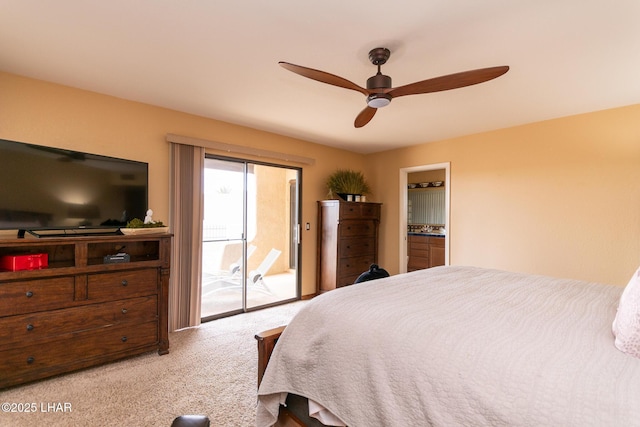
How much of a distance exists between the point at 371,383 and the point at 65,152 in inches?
111

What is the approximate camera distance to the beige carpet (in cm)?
179

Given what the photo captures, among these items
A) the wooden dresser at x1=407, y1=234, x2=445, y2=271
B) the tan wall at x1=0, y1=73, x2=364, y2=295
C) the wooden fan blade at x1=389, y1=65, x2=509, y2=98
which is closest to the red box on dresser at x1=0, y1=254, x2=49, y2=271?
the tan wall at x1=0, y1=73, x2=364, y2=295

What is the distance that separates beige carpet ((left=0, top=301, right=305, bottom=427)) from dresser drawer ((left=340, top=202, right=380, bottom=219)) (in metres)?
2.23

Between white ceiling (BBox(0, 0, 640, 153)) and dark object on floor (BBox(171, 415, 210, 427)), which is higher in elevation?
white ceiling (BBox(0, 0, 640, 153))

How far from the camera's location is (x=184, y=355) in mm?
2607

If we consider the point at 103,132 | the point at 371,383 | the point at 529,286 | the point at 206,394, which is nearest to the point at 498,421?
the point at 371,383

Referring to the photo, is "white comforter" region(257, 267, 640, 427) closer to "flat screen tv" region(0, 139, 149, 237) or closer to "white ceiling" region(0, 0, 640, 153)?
"white ceiling" region(0, 0, 640, 153)

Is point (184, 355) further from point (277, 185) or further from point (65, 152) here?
point (277, 185)

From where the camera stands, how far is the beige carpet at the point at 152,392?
1.79 meters

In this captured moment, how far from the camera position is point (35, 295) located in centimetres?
208

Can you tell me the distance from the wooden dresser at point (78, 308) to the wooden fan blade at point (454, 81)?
7.64 feet

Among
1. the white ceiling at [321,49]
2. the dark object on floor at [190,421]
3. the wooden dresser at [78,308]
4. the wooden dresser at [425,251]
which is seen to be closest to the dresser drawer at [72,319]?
the wooden dresser at [78,308]

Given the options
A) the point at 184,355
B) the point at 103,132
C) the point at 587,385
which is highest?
the point at 103,132

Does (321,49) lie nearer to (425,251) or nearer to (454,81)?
(454,81)
